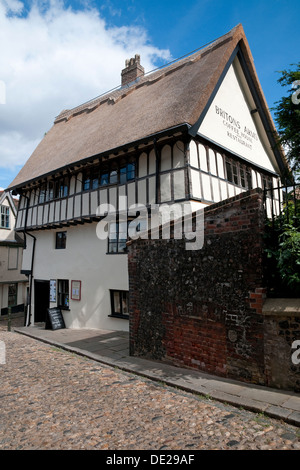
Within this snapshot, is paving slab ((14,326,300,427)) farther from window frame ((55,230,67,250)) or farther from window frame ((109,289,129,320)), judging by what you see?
window frame ((55,230,67,250))

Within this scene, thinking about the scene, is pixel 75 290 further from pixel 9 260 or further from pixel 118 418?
pixel 9 260

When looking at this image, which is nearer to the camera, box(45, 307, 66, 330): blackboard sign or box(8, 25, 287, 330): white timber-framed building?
box(8, 25, 287, 330): white timber-framed building

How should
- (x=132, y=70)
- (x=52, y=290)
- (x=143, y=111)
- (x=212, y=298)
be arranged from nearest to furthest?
(x=212, y=298) < (x=143, y=111) < (x=52, y=290) < (x=132, y=70)

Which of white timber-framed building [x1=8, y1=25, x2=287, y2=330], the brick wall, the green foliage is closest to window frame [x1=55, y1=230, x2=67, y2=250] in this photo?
white timber-framed building [x1=8, y1=25, x2=287, y2=330]

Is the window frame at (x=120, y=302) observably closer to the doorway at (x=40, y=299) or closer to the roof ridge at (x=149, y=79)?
the doorway at (x=40, y=299)

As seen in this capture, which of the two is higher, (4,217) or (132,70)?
(132,70)

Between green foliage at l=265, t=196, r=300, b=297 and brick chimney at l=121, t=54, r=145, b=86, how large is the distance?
15.6 metres

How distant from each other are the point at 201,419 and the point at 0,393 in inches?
149

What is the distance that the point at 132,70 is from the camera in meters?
17.8

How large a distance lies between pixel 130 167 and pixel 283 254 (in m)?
7.24

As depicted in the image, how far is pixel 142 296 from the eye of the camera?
6.97 metres

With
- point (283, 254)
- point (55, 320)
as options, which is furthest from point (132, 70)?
point (283, 254)

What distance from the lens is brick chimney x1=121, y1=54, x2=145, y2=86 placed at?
17688 millimetres

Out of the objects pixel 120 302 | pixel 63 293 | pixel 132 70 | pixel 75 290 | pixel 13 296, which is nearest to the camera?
pixel 120 302
